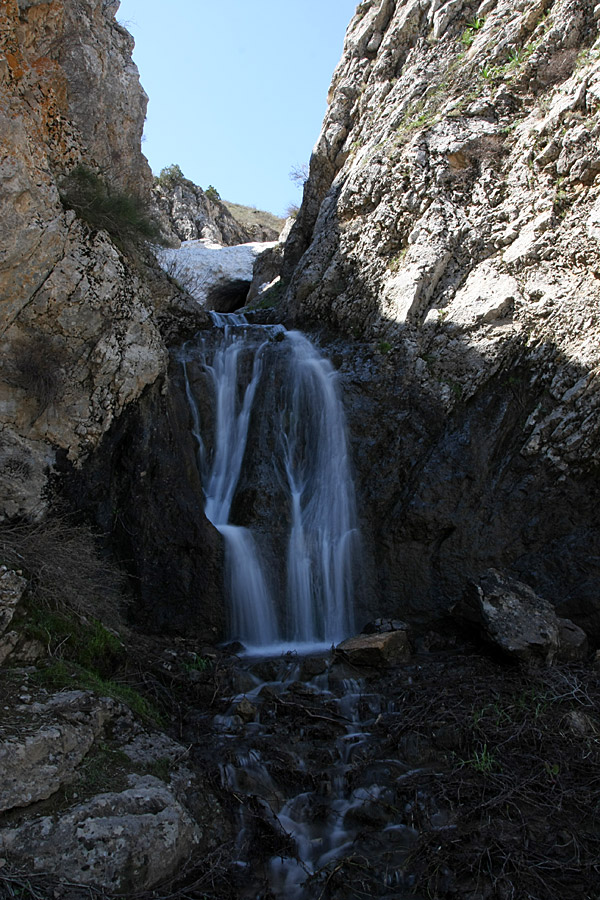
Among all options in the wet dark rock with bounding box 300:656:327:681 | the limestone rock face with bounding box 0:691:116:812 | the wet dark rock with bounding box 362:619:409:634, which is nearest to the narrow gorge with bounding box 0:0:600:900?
the limestone rock face with bounding box 0:691:116:812

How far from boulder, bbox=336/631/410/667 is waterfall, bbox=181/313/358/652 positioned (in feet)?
4.12

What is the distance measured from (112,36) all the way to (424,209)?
7.00m

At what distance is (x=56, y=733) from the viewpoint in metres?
4.16

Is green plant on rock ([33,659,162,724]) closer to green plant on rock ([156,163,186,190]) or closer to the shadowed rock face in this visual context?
the shadowed rock face

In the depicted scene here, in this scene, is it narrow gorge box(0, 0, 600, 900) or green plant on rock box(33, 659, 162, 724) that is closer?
narrow gorge box(0, 0, 600, 900)

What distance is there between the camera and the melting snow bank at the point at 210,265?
66.3 ft

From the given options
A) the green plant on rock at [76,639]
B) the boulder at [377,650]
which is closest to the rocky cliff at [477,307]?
the boulder at [377,650]

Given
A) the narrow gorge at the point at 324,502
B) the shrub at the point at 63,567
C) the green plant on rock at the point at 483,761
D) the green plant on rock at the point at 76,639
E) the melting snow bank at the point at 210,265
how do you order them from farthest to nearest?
the melting snow bank at the point at 210,265 < the shrub at the point at 63,567 < the green plant on rock at the point at 76,639 < the green plant on rock at the point at 483,761 < the narrow gorge at the point at 324,502

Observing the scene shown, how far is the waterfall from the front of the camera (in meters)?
8.57

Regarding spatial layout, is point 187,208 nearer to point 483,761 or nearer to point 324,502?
point 324,502

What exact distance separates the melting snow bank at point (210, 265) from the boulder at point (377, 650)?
1488 centimetres

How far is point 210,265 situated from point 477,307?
1357 centimetres

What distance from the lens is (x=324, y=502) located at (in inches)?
383

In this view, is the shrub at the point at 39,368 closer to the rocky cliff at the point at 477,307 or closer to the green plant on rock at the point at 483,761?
the rocky cliff at the point at 477,307
